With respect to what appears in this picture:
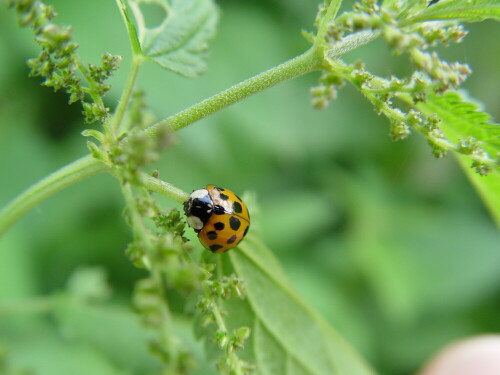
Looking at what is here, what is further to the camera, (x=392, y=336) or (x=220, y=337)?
(x=392, y=336)

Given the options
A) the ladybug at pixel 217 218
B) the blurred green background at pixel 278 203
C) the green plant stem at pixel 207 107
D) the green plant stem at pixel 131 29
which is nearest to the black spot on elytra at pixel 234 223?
the ladybug at pixel 217 218

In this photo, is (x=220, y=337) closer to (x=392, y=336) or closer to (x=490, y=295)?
(x=392, y=336)

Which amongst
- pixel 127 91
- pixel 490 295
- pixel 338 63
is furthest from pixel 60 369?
pixel 490 295

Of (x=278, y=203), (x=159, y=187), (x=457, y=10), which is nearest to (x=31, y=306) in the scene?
(x=159, y=187)

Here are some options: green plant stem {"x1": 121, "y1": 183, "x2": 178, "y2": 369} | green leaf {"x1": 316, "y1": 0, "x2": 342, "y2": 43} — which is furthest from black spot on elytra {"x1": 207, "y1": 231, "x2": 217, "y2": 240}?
green leaf {"x1": 316, "y1": 0, "x2": 342, "y2": 43}

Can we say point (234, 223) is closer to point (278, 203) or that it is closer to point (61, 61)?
point (61, 61)

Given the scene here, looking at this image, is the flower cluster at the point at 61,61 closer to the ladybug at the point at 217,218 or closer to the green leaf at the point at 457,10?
the ladybug at the point at 217,218

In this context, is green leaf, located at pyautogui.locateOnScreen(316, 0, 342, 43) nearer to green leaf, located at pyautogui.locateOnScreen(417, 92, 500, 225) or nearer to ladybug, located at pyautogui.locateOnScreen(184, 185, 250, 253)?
green leaf, located at pyautogui.locateOnScreen(417, 92, 500, 225)
